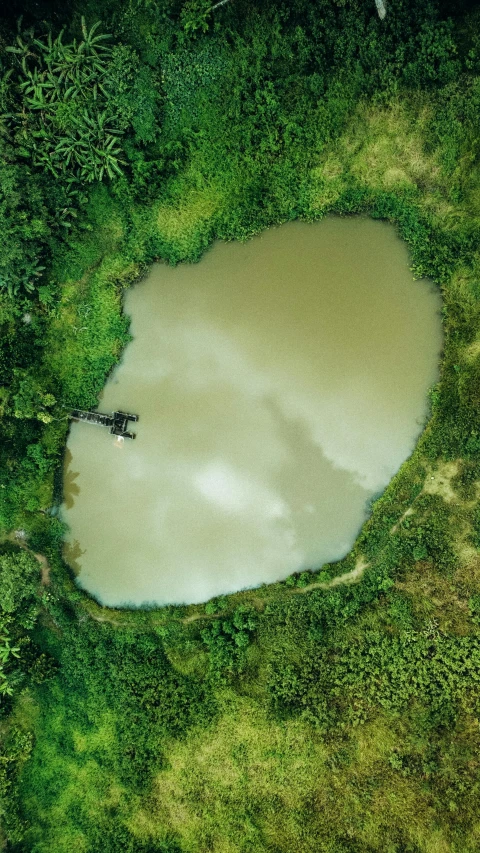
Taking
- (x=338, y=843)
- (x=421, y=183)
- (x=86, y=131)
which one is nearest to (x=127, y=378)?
(x=86, y=131)

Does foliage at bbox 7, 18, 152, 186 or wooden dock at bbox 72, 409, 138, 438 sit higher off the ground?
foliage at bbox 7, 18, 152, 186

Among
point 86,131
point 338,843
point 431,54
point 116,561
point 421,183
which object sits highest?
point 431,54

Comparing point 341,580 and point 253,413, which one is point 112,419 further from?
point 341,580

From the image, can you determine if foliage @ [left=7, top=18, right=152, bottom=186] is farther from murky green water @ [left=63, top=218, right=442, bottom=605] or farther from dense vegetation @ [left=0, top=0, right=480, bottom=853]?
murky green water @ [left=63, top=218, right=442, bottom=605]

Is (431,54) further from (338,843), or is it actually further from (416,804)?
(338,843)

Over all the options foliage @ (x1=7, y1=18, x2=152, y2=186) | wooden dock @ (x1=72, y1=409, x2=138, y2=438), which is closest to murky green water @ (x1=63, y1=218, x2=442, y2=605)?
wooden dock @ (x1=72, y1=409, x2=138, y2=438)

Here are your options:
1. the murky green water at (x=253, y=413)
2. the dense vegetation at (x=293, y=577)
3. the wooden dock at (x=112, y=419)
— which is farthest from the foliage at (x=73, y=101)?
the wooden dock at (x=112, y=419)

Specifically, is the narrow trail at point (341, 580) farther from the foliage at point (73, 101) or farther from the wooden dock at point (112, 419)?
the foliage at point (73, 101)
